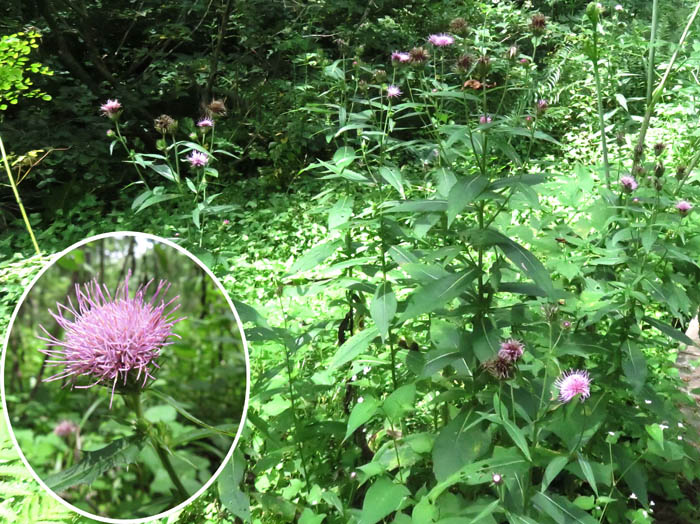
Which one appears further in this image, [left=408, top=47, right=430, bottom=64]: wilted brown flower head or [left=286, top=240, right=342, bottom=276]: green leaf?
[left=408, top=47, right=430, bottom=64]: wilted brown flower head

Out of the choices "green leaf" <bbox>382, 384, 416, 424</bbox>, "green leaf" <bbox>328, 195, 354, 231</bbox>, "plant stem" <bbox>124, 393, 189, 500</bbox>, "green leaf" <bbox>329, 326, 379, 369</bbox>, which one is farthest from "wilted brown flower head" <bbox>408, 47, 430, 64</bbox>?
"plant stem" <bbox>124, 393, 189, 500</bbox>

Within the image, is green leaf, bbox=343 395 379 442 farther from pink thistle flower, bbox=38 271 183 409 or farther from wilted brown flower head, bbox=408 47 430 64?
wilted brown flower head, bbox=408 47 430 64

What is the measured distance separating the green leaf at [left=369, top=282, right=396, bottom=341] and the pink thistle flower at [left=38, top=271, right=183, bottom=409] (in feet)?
1.78

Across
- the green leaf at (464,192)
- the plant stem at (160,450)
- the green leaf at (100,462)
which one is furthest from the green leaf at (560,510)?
the green leaf at (100,462)

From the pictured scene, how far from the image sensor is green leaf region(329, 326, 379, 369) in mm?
1521

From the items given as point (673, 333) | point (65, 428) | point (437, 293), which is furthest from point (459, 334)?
point (65, 428)

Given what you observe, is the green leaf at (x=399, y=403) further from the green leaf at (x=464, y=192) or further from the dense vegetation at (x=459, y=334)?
the green leaf at (x=464, y=192)

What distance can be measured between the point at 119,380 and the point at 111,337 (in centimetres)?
7

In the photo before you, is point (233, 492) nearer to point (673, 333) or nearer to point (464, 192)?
point (464, 192)

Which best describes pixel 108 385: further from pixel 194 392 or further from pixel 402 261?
pixel 402 261

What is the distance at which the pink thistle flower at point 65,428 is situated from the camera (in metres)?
0.98

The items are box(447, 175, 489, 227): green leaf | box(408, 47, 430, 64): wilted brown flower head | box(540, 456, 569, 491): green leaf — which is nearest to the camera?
box(540, 456, 569, 491): green leaf

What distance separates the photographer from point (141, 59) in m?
5.97

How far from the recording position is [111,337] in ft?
3.32
